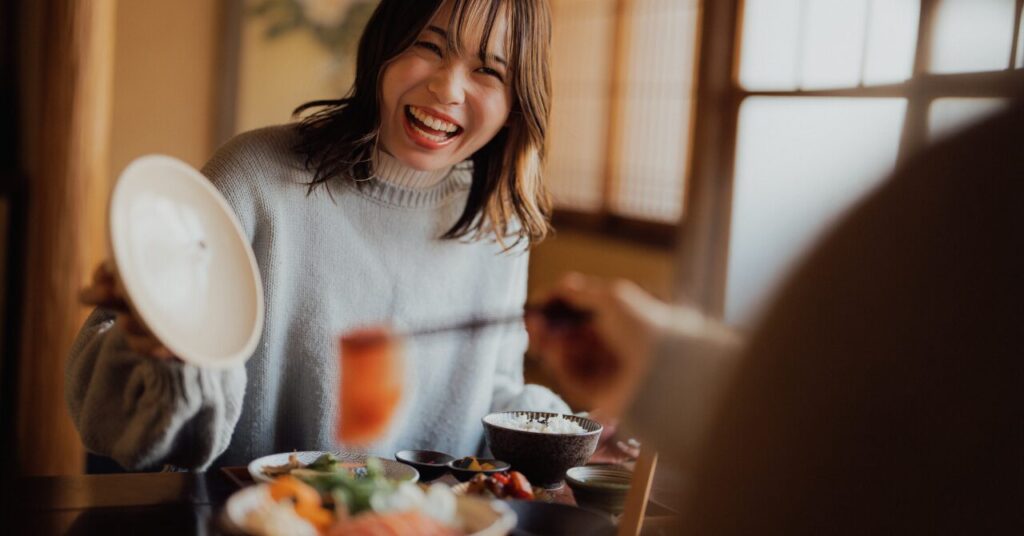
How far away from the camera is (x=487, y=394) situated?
1887 mm

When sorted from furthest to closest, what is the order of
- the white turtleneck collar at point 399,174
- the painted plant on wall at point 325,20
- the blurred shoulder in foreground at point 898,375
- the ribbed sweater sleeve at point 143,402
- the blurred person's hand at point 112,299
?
the painted plant on wall at point 325,20, the white turtleneck collar at point 399,174, the ribbed sweater sleeve at point 143,402, the blurred person's hand at point 112,299, the blurred shoulder in foreground at point 898,375

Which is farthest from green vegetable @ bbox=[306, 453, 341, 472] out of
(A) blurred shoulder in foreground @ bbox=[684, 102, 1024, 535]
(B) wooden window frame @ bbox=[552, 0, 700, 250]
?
(B) wooden window frame @ bbox=[552, 0, 700, 250]

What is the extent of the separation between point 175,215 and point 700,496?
68cm

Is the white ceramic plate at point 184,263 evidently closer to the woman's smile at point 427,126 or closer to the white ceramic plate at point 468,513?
the white ceramic plate at point 468,513

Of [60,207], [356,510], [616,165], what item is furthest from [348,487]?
[616,165]

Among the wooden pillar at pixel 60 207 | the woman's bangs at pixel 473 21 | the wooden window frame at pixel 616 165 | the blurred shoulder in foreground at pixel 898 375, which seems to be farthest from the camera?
the wooden window frame at pixel 616 165

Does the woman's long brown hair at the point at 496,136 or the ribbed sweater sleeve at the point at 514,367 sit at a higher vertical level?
the woman's long brown hair at the point at 496,136

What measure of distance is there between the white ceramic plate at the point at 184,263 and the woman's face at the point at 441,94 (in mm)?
480

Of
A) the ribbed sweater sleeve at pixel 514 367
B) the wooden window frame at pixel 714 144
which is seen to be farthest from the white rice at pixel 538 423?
the wooden window frame at pixel 714 144

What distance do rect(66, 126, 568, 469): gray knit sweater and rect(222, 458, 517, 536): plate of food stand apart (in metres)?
0.31

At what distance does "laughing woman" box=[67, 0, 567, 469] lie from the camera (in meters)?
1.64

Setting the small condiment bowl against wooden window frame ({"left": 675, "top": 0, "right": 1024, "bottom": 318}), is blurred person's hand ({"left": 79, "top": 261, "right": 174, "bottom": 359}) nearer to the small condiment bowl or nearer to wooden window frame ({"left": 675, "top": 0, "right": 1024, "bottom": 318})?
the small condiment bowl

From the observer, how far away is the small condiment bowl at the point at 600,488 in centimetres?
126

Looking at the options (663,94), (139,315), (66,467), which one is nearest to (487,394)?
(139,315)
